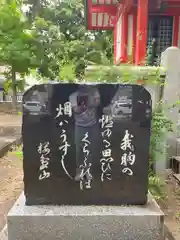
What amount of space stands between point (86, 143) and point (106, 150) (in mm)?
168

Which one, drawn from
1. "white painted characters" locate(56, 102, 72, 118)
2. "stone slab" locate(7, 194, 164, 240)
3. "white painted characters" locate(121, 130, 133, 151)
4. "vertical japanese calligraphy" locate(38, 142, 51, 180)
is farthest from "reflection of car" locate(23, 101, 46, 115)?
"stone slab" locate(7, 194, 164, 240)

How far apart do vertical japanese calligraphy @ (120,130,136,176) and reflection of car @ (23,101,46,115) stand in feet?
2.21

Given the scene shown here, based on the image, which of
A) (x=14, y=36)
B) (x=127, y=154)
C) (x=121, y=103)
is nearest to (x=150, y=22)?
(x=14, y=36)

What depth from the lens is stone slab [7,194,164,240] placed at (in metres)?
2.32

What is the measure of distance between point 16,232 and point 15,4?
12209 millimetres

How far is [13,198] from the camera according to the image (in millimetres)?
4375

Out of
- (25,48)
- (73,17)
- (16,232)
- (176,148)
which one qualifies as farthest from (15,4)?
(16,232)

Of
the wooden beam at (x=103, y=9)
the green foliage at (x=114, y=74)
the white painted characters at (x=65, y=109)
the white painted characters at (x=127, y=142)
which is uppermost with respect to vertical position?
the wooden beam at (x=103, y=9)

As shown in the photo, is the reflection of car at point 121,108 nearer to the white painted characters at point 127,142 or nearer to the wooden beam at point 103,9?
the white painted characters at point 127,142

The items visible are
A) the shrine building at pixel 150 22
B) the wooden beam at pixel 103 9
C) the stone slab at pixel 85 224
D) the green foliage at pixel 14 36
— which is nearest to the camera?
the stone slab at pixel 85 224

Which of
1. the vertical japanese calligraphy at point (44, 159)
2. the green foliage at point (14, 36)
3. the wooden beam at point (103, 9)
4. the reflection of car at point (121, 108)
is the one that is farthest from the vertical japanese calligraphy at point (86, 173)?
the green foliage at point (14, 36)

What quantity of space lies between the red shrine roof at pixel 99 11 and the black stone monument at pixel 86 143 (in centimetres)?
698

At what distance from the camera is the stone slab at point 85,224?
2.32 m

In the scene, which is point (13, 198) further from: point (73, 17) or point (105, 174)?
point (73, 17)
